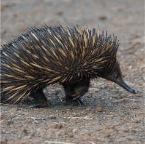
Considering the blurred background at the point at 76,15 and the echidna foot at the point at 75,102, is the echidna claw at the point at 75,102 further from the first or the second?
the blurred background at the point at 76,15

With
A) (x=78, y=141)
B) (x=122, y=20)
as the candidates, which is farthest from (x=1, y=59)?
(x=122, y=20)

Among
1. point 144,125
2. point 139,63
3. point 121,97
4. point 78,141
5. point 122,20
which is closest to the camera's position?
point 78,141

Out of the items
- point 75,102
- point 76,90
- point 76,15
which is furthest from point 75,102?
point 76,15

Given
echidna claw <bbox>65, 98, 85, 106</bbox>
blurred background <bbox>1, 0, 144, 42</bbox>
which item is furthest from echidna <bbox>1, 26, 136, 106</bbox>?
blurred background <bbox>1, 0, 144, 42</bbox>

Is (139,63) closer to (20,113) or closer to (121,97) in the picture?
(121,97)

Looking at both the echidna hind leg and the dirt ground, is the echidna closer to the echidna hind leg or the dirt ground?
the echidna hind leg
